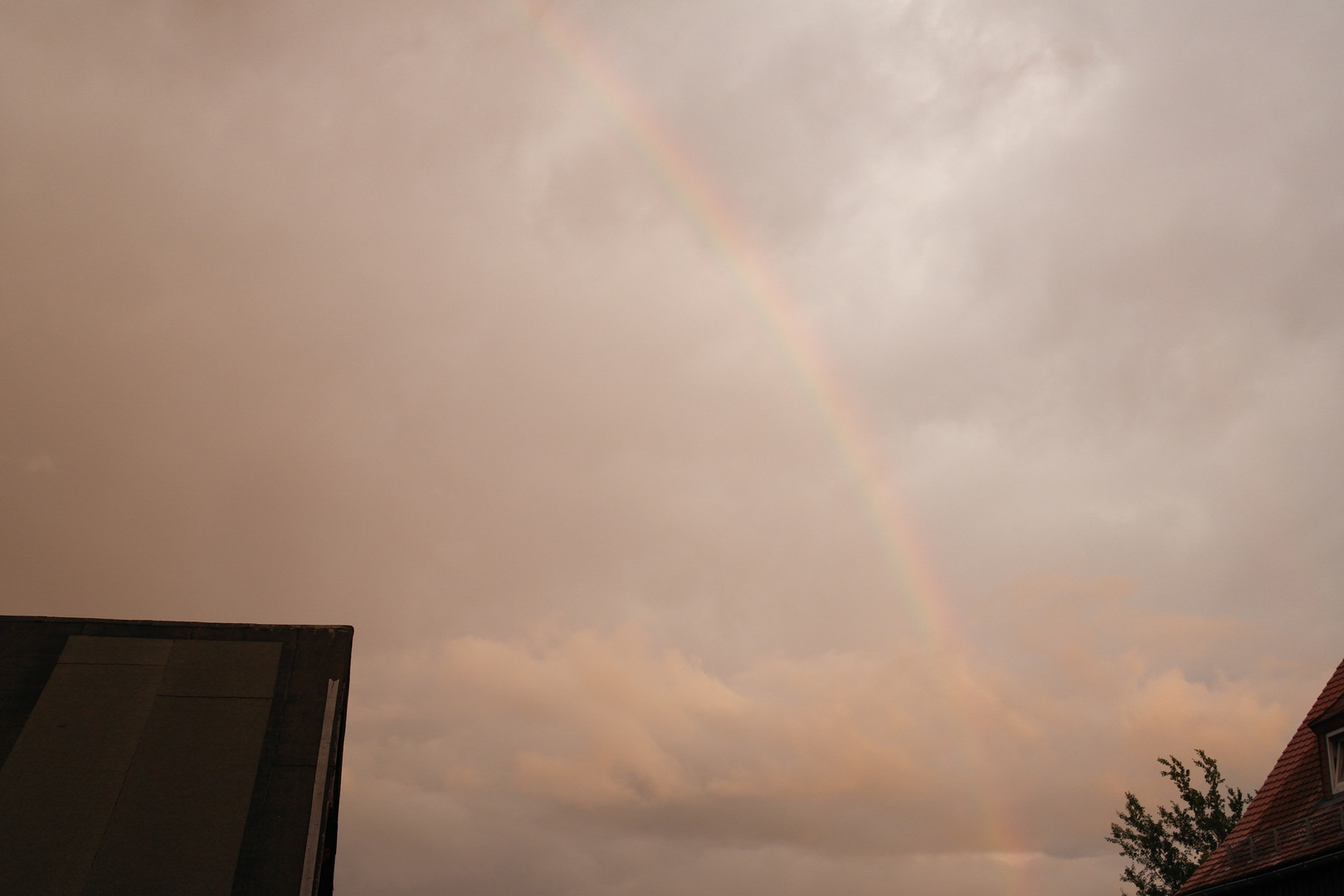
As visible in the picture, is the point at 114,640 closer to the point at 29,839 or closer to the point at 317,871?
the point at 29,839

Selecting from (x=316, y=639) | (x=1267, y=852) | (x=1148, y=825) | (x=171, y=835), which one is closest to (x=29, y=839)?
(x=171, y=835)

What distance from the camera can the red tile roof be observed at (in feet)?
58.6

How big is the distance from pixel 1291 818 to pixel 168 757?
23760mm

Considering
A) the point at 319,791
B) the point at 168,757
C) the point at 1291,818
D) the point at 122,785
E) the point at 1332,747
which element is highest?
the point at 168,757

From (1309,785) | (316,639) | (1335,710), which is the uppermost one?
(316,639)

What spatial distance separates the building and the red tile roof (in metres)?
19.6

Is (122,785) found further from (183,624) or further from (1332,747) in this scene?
(1332,747)

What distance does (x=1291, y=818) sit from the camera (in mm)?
19266

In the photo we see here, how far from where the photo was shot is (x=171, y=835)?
15773 millimetres

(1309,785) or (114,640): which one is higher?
(114,640)

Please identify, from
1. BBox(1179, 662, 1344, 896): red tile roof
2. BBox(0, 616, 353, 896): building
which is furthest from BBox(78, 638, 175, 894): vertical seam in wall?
BBox(1179, 662, 1344, 896): red tile roof

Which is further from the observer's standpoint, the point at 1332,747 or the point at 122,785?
the point at 1332,747

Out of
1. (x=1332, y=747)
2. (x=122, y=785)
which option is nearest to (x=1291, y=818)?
(x=1332, y=747)

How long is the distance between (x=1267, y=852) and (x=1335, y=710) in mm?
3512
